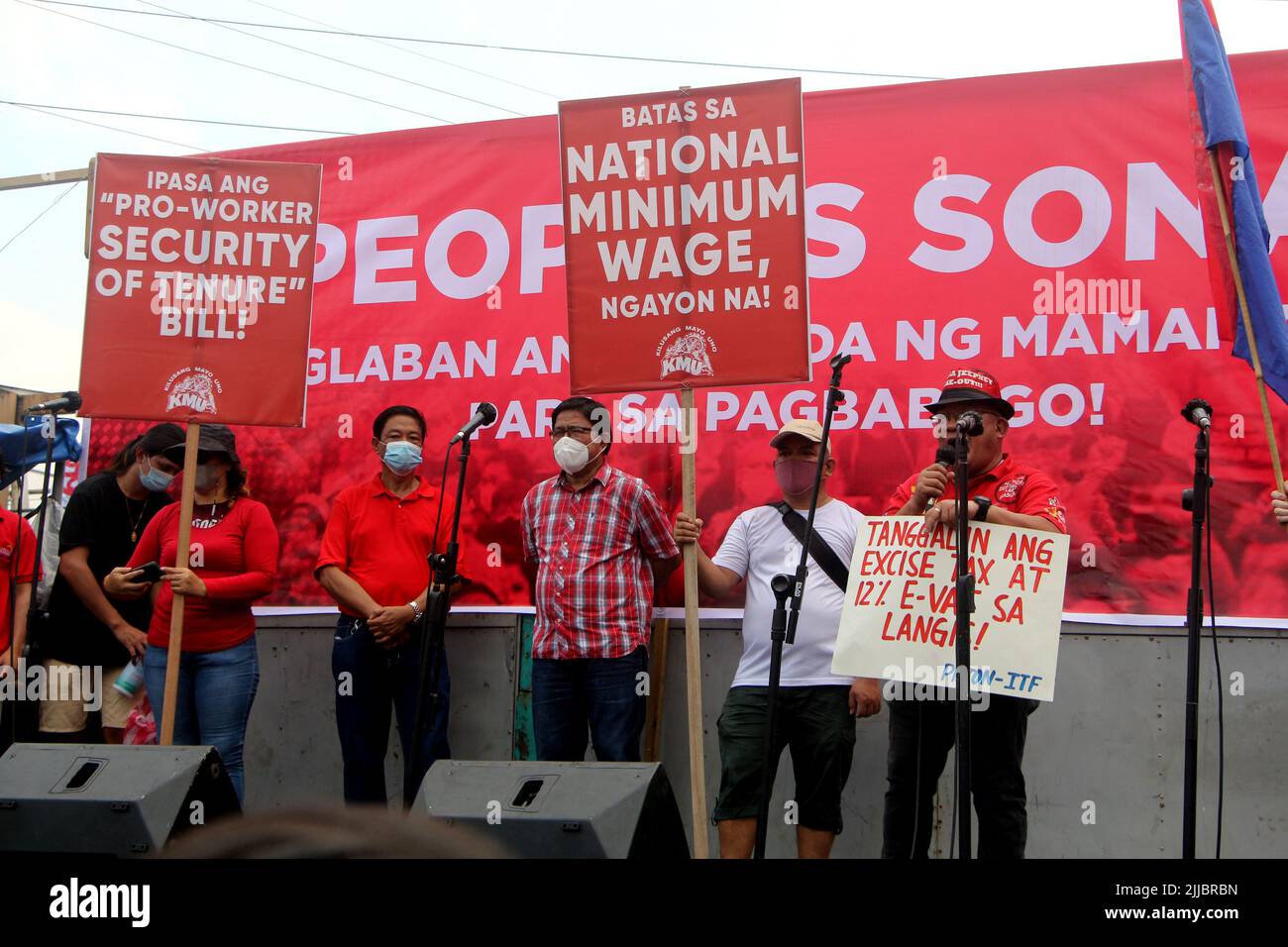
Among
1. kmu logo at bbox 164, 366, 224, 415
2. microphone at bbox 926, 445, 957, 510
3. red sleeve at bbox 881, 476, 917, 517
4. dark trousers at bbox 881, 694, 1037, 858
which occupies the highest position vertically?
kmu logo at bbox 164, 366, 224, 415

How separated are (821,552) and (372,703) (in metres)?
1.97

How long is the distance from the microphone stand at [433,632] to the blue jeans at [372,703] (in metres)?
0.26

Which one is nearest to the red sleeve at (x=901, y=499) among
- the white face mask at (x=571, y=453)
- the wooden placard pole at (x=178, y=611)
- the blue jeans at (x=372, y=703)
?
the white face mask at (x=571, y=453)

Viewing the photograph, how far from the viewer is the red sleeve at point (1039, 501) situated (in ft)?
12.6

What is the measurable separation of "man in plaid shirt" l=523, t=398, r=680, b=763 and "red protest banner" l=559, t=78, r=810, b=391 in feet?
1.86

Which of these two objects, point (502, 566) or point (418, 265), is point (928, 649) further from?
point (418, 265)

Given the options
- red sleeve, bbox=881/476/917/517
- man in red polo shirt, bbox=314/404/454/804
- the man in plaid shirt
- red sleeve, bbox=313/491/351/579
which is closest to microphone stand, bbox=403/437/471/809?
man in red polo shirt, bbox=314/404/454/804

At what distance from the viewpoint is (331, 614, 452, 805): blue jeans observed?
16.3ft

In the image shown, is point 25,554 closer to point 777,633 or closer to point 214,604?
point 214,604

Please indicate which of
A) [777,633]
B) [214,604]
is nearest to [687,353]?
[777,633]

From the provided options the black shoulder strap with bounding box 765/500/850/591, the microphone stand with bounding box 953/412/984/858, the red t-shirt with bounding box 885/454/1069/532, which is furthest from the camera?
the black shoulder strap with bounding box 765/500/850/591

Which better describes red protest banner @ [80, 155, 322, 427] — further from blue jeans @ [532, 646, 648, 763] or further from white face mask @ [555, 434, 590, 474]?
blue jeans @ [532, 646, 648, 763]

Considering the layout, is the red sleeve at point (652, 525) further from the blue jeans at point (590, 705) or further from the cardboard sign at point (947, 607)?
the cardboard sign at point (947, 607)
